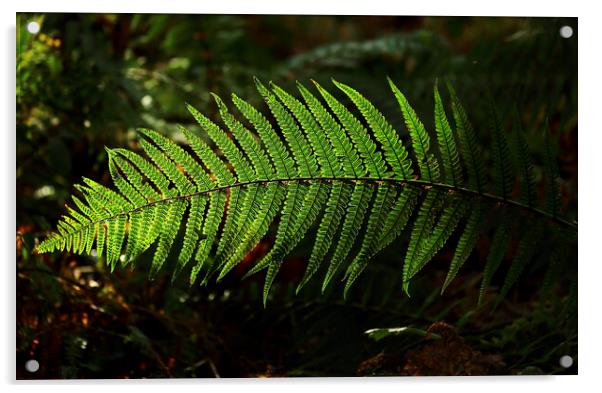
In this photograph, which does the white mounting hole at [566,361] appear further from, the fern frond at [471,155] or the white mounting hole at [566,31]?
the white mounting hole at [566,31]

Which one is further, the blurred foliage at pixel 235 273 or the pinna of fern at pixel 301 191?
the blurred foliage at pixel 235 273

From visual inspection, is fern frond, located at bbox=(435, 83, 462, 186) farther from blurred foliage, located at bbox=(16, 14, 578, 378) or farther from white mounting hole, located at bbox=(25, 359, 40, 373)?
white mounting hole, located at bbox=(25, 359, 40, 373)

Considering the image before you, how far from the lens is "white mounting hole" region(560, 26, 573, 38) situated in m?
1.44

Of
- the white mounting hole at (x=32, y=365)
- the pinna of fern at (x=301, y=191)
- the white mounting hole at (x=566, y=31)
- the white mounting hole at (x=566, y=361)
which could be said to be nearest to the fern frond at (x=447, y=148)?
the pinna of fern at (x=301, y=191)

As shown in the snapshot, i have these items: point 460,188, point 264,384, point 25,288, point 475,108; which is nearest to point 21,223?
point 25,288

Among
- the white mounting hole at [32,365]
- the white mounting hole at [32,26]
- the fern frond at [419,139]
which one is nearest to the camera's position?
the fern frond at [419,139]

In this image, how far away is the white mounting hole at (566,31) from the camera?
144 cm

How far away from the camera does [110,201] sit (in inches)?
36.0

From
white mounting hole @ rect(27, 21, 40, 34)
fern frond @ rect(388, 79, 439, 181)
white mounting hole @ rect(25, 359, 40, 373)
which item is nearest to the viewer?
fern frond @ rect(388, 79, 439, 181)

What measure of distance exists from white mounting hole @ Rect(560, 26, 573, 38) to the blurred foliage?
0.6 inches

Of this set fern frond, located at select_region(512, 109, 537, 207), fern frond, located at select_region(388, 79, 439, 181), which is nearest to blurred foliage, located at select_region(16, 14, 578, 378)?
fern frond, located at select_region(512, 109, 537, 207)

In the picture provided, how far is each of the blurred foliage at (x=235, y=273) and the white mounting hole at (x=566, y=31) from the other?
2 centimetres

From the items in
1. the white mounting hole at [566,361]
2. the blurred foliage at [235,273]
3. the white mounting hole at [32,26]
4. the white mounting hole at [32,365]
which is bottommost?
the white mounting hole at [566,361]

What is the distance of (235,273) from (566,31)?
892mm
